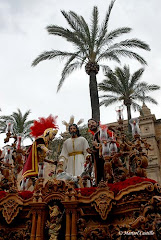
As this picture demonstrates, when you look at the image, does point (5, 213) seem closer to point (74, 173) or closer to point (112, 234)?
point (112, 234)

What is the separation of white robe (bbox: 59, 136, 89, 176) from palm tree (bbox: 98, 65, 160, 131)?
1193cm

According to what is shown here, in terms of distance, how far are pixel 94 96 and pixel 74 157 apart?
6.21 meters

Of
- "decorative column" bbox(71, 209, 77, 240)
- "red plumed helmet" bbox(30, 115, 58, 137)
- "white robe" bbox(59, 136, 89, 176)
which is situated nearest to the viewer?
"decorative column" bbox(71, 209, 77, 240)

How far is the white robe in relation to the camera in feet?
23.3

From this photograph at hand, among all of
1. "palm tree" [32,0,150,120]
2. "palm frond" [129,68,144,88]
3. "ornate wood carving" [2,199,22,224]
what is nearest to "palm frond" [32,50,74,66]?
"palm tree" [32,0,150,120]

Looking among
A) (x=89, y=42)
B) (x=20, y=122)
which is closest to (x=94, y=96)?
(x=89, y=42)

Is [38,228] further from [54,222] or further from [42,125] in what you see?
[42,125]

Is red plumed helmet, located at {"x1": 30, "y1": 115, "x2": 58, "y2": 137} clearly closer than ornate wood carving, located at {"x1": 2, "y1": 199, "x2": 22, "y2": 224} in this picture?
No

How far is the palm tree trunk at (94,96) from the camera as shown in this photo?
1251 centimetres

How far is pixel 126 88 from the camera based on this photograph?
19.3 meters

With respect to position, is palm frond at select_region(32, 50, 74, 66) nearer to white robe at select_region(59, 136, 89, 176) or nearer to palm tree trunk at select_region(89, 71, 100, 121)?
palm tree trunk at select_region(89, 71, 100, 121)

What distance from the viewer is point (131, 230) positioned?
152 inches

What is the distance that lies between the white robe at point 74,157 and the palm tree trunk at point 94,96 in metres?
4.92

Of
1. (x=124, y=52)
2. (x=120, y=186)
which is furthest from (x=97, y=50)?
(x=120, y=186)
